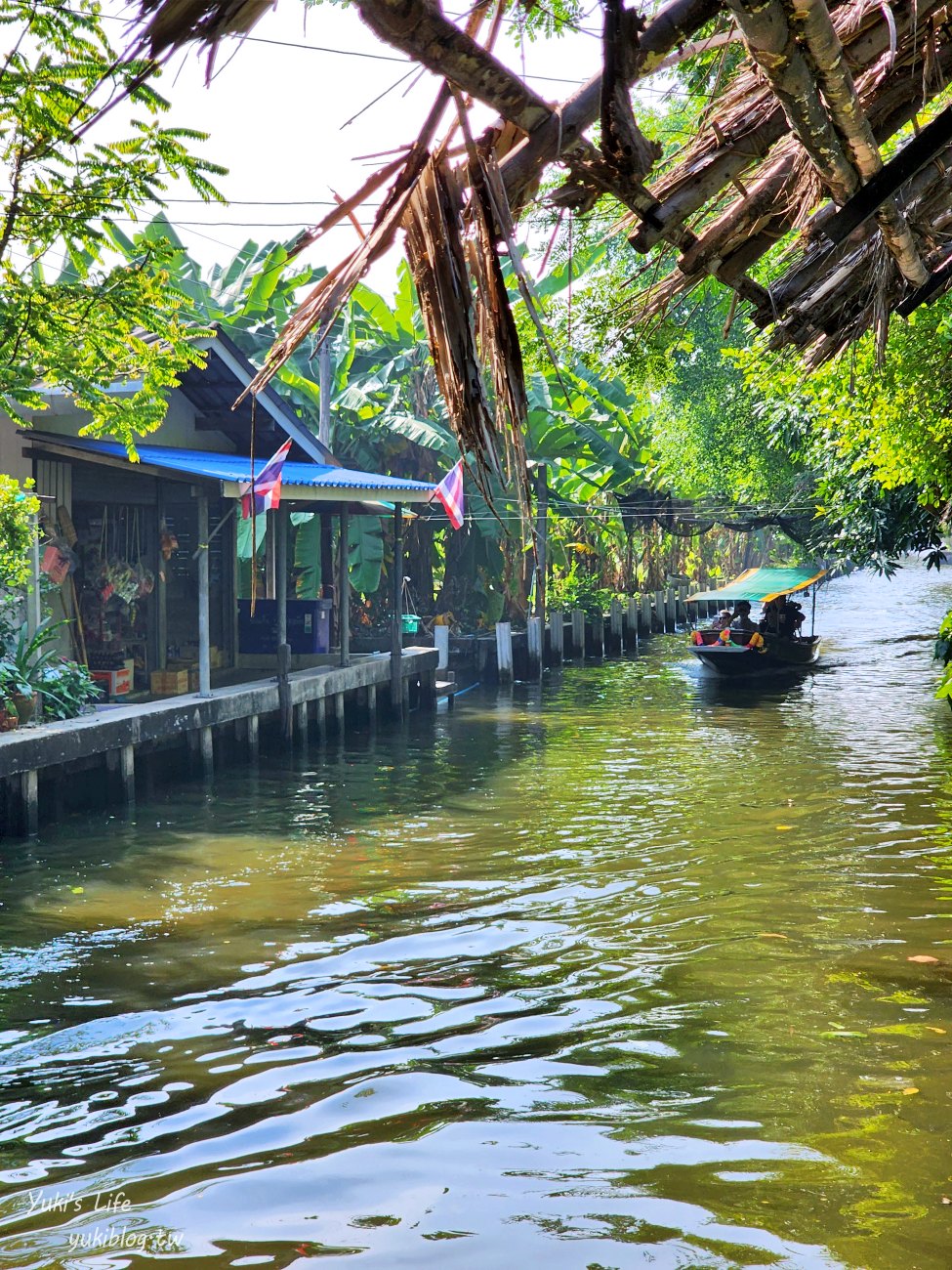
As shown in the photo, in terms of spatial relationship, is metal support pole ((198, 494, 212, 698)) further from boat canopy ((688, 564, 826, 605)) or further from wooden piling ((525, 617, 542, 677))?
boat canopy ((688, 564, 826, 605))

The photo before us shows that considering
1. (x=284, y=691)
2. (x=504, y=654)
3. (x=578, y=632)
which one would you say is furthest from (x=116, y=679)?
(x=578, y=632)

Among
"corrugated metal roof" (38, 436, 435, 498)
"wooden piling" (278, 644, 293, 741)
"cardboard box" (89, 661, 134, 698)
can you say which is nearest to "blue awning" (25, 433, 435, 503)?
"corrugated metal roof" (38, 436, 435, 498)

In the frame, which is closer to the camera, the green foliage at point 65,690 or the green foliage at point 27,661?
the green foliage at point 27,661

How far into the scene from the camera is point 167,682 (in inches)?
694

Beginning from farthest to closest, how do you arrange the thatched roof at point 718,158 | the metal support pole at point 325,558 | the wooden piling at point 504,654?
the wooden piling at point 504,654, the metal support pole at point 325,558, the thatched roof at point 718,158

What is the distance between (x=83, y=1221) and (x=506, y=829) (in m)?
8.85

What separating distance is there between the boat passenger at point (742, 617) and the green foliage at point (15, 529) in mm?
18843

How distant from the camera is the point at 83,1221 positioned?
485cm

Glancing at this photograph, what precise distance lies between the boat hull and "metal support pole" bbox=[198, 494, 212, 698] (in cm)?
1372

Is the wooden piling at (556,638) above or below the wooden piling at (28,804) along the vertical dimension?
above

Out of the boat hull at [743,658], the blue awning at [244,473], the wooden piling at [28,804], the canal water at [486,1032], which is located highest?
the blue awning at [244,473]

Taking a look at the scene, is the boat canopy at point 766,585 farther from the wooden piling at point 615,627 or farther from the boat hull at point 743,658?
the wooden piling at point 615,627

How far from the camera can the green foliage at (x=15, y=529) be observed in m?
12.3

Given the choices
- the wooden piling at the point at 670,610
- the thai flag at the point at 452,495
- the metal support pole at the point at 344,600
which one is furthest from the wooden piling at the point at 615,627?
the thai flag at the point at 452,495
